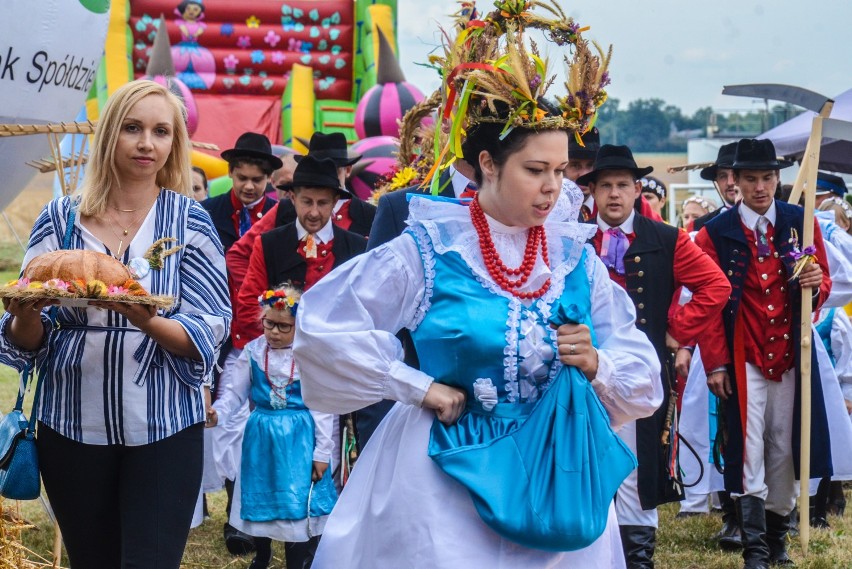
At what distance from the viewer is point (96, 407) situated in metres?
3.41

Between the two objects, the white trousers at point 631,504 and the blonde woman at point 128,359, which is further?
the white trousers at point 631,504

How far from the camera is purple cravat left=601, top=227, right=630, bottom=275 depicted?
6.01m

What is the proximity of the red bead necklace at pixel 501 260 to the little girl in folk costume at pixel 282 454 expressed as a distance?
2.77 m

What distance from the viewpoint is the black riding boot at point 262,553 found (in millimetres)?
6109

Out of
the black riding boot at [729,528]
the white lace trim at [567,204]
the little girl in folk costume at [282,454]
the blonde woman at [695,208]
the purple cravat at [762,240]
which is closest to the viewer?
the white lace trim at [567,204]

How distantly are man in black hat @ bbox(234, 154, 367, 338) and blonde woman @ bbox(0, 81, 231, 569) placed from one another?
265cm

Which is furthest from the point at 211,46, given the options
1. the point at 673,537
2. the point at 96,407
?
the point at 96,407

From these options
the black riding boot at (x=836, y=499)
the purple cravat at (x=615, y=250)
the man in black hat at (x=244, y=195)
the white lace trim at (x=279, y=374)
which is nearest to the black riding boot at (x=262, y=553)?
the white lace trim at (x=279, y=374)

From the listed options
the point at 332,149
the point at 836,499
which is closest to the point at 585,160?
the point at 332,149

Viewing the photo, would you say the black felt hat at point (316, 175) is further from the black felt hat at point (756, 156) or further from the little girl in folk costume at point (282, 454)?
the black felt hat at point (756, 156)

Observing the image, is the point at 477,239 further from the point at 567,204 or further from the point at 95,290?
the point at 95,290

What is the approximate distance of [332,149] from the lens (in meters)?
7.61

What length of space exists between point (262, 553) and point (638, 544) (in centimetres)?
189

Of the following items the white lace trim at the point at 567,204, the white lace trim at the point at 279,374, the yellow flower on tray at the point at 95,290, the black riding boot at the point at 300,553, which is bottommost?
the black riding boot at the point at 300,553
